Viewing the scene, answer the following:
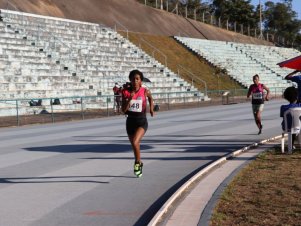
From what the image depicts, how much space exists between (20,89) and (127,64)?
14.5 m

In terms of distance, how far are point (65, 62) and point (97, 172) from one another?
94.0 feet

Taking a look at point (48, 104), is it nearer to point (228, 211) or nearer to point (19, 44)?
point (19, 44)

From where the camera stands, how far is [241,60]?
67000 mm

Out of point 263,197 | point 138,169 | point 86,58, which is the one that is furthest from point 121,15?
point 263,197

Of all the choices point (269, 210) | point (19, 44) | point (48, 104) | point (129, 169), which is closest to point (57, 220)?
point (269, 210)

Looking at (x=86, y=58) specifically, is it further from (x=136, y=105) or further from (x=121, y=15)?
(x=136, y=105)

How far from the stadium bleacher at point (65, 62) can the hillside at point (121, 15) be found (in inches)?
326

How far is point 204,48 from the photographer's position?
6625 cm

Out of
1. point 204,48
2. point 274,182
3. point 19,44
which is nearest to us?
point 274,182

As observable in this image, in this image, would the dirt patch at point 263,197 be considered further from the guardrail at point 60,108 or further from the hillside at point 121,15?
the hillside at point 121,15

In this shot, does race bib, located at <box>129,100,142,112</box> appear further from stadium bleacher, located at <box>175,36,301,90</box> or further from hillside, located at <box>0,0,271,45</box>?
stadium bleacher, located at <box>175,36,301,90</box>

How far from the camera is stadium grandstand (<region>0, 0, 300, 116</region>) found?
108 feet

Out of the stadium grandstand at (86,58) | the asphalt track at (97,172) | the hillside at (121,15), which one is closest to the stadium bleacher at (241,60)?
the stadium grandstand at (86,58)

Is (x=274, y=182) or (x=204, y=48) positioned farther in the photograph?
(x=204, y=48)
